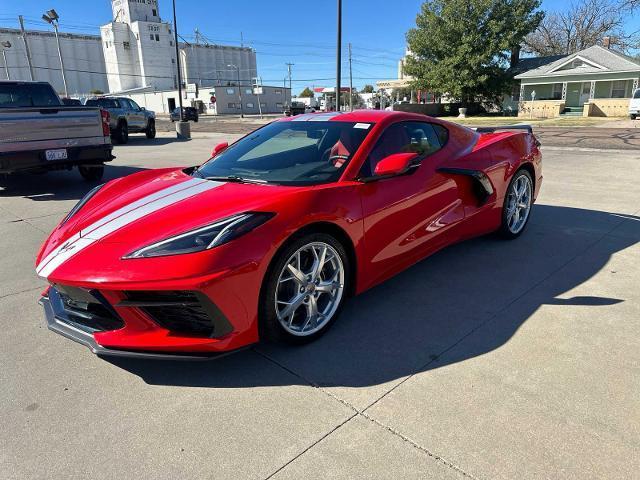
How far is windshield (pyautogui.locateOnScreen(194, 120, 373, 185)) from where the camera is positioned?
10.3ft

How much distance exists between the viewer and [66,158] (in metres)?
7.73

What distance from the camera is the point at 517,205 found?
15.7 feet

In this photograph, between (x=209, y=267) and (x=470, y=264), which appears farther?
(x=470, y=264)

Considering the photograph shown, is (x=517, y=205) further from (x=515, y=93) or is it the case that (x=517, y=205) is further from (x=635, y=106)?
(x=515, y=93)

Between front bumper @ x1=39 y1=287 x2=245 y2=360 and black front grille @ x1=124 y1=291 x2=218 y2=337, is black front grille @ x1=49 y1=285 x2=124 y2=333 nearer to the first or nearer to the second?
front bumper @ x1=39 y1=287 x2=245 y2=360

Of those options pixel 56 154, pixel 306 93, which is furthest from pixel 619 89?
pixel 306 93

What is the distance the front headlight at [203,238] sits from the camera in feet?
7.72

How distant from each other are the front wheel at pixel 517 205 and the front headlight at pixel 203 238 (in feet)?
9.78

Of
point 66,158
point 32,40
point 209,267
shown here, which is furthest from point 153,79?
point 209,267

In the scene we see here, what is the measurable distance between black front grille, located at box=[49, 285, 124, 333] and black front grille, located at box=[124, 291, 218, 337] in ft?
0.54

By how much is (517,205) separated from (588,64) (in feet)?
128

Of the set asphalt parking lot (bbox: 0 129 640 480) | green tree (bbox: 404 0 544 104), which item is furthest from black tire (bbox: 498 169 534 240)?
green tree (bbox: 404 0 544 104)

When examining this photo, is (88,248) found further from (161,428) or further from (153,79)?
(153,79)

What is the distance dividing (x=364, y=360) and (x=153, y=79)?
11346 cm
